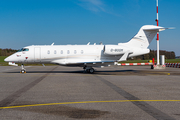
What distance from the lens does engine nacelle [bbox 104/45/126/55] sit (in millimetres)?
21219

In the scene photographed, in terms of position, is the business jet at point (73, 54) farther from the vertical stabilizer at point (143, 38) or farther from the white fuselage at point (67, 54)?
the vertical stabilizer at point (143, 38)

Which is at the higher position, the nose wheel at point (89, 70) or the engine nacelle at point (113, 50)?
the engine nacelle at point (113, 50)

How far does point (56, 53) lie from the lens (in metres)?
21.6

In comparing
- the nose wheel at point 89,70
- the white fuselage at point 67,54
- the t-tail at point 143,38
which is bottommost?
the nose wheel at point 89,70

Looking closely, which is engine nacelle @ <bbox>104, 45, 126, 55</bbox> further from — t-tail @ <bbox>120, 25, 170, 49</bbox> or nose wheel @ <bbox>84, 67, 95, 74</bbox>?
nose wheel @ <bbox>84, 67, 95, 74</bbox>

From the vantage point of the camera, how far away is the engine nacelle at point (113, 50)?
69.6 ft

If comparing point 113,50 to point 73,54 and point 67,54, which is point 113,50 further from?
point 67,54

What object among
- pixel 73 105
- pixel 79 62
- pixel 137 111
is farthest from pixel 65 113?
pixel 79 62

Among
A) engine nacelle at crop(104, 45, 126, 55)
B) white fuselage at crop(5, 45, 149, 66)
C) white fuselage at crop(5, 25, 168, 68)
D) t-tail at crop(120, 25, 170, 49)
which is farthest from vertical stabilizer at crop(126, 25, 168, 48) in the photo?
engine nacelle at crop(104, 45, 126, 55)

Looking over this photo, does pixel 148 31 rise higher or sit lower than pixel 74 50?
higher

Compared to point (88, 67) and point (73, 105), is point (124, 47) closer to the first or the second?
point (88, 67)

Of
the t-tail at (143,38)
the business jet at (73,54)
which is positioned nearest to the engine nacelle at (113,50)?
the business jet at (73,54)

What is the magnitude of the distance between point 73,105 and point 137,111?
7.35 ft

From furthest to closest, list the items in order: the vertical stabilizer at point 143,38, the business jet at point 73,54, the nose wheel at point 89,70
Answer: the vertical stabilizer at point 143,38 < the nose wheel at point 89,70 < the business jet at point 73,54
